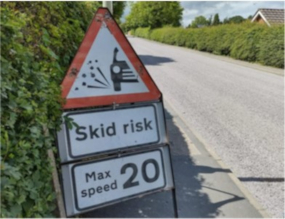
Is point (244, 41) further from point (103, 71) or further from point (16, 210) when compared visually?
point (16, 210)

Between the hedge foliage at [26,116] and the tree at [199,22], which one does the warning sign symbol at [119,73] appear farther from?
the tree at [199,22]

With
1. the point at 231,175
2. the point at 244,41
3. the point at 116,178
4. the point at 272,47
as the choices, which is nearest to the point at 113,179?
the point at 116,178

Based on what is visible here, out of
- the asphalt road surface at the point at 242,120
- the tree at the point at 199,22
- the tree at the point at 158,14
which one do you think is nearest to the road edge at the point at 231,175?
the asphalt road surface at the point at 242,120

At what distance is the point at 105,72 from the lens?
1692mm

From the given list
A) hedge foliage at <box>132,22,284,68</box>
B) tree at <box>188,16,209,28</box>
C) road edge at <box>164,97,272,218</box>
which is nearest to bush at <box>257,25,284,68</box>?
hedge foliage at <box>132,22,284,68</box>

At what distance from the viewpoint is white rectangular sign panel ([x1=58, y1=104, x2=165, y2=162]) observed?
1598 millimetres

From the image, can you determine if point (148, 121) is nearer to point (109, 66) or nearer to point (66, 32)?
point (109, 66)

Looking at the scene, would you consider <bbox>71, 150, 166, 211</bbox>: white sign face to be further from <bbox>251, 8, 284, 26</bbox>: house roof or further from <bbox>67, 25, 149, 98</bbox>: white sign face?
<bbox>251, 8, 284, 26</bbox>: house roof

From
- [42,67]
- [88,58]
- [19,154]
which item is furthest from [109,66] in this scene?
[19,154]

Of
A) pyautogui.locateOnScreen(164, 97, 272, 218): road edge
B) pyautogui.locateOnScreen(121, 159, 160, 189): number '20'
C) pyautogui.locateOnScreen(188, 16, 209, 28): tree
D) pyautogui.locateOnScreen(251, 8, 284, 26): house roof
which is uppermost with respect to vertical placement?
pyautogui.locateOnScreen(188, 16, 209, 28): tree

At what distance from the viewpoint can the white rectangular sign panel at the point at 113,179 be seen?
5.18 feet

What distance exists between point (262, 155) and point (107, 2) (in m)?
3.38

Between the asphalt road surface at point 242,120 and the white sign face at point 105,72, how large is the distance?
2.11 m

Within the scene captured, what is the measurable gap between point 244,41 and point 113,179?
1772 cm
